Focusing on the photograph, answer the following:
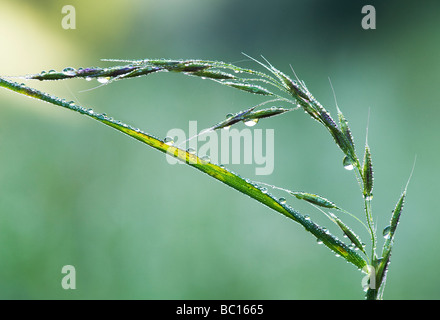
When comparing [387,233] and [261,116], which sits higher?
[261,116]

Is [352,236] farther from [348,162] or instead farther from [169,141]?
[169,141]

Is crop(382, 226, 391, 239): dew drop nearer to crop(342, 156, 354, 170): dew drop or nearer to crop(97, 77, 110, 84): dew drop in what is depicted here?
crop(342, 156, 354, 170): dew drop

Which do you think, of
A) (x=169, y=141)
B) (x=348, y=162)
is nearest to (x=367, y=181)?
(x=348, y=162)

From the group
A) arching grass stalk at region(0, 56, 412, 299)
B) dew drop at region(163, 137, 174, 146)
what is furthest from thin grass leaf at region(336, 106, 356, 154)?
dew drop at region(163, 137, 174, 146)

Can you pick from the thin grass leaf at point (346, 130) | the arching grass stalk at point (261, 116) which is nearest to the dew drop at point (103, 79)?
the arching grass stalk at point (261, 116)

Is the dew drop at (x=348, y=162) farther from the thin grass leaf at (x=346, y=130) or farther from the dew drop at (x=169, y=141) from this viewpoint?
the dew drop at (x=169, y=141)

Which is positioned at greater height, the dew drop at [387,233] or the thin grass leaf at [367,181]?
the thin grass leaf at [367,181]

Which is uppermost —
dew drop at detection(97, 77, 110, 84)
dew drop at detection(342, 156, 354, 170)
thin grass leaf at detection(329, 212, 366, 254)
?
dew drop at detection(97, 77, 110, 84)
